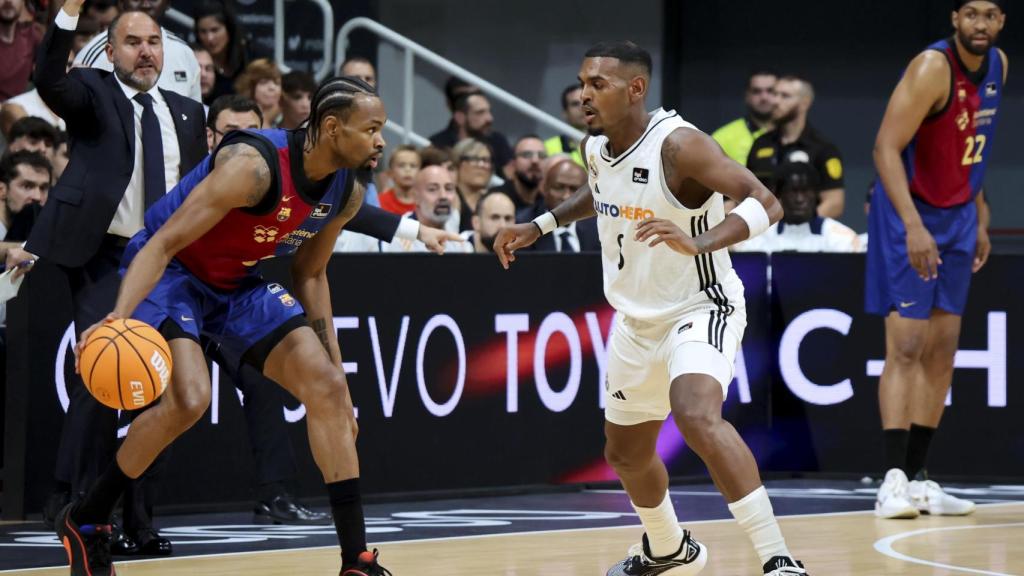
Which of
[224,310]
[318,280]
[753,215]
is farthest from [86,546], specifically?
[753,215]

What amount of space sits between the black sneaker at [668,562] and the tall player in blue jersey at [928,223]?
1922mm

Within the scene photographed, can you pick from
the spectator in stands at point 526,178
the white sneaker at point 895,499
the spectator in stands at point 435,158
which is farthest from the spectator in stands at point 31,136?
the white sneaker at point 895,499

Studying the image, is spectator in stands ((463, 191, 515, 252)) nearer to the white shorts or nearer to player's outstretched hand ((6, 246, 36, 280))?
player's outstretched hand ((6, 246, 36, 280))

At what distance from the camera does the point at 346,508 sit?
586cm

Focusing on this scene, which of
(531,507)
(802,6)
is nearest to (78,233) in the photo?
(531,507)

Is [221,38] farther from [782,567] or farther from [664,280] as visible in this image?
[782,567]

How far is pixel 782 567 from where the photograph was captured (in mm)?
5547

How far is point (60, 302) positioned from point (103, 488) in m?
1.92

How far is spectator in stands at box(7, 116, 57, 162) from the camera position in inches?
363

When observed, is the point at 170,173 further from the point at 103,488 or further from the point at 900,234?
the point at 900,234

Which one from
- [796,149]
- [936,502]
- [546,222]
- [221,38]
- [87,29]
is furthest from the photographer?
[796,149]

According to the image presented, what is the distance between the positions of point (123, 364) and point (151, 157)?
1.90 meters

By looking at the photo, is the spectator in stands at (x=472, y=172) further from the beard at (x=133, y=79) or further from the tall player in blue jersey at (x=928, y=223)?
the beard at (x=133, y=79)

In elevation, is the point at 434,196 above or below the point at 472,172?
below
